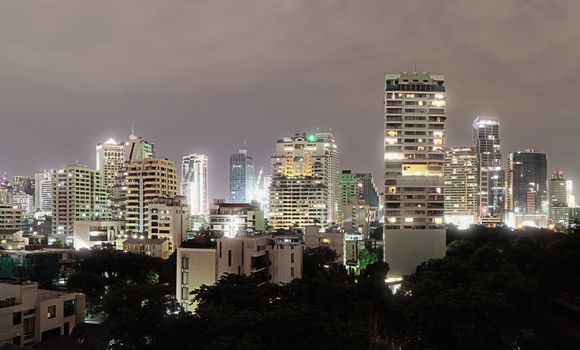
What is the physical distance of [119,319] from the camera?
18.3 m

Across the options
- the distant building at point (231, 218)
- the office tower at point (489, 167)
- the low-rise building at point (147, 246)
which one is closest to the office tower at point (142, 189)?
the distant building at point (231, 218)

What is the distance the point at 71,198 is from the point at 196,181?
48478mm

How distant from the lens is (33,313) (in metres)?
20.2

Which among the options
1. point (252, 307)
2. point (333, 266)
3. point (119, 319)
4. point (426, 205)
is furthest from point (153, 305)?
point (426, 205)

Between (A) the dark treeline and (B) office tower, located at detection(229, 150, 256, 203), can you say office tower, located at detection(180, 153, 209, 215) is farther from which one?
(A) the dark treeline

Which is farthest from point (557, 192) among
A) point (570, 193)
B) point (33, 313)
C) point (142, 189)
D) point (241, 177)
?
point (33, 313)

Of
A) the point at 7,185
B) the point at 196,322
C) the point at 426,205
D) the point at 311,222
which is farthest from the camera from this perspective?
the point at 7,185

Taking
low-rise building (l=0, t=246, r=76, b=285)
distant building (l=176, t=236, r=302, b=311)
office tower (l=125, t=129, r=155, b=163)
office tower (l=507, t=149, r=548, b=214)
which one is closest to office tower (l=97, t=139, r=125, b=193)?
office tower (l=125, t=129, r=155, b=163)

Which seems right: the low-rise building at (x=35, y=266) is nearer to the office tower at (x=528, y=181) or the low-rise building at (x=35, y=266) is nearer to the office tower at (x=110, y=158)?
the office tower at (x=110, y=158)

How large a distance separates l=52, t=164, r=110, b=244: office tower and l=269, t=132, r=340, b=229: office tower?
26.4 metres

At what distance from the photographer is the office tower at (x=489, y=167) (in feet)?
360

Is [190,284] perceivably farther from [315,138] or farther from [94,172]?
[315,138]

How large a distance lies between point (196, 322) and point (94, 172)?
67.5 metres

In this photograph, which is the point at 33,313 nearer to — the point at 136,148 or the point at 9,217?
the point at 9,217
